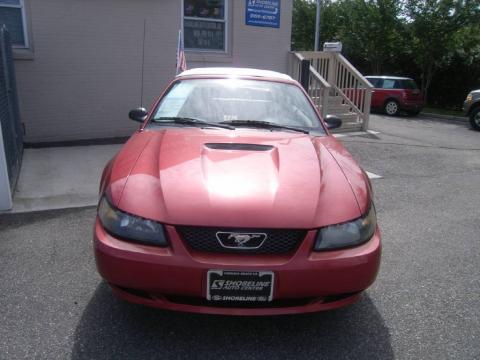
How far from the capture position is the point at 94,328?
272cm

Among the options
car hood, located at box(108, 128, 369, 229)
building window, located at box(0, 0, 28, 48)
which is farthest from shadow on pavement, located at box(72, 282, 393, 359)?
building window, located at box(0, 0, 28, 48)

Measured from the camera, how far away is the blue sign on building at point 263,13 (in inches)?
376

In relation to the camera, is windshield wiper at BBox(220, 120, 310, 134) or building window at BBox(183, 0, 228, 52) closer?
windshield wiper at BBox(220, 120, 310, 134)

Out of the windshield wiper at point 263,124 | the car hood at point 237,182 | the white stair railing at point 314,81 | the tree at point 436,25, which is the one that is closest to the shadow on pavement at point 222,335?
the car hood at point 237,182

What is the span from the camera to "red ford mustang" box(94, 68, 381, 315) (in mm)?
2326

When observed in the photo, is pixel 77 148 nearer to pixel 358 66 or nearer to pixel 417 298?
pixel 417 298

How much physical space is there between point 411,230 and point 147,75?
20.1 feet

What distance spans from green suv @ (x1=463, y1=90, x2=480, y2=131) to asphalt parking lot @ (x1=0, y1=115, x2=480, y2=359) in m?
9.67

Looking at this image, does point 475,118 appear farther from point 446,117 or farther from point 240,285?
point 240,285

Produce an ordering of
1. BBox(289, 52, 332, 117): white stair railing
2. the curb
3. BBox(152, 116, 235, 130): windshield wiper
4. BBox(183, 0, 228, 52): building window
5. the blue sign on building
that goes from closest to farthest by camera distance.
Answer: BBox(152, 116, 235, 130): windshield wiper, BBox(183, 0, 228, 52): building window, the blue sign on building, BBox(289, 52, 332, 117): white stair railing, the curb

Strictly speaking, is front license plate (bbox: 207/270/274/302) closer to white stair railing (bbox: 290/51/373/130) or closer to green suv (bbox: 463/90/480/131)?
white stair railing (bbox: 290/51/373/130)

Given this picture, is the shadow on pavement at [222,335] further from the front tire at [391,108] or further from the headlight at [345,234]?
the front tire at [391,108]

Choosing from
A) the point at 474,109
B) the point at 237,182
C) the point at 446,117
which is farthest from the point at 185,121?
the point at 446,117

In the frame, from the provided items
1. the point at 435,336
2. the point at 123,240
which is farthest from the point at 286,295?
the point at 435,336
